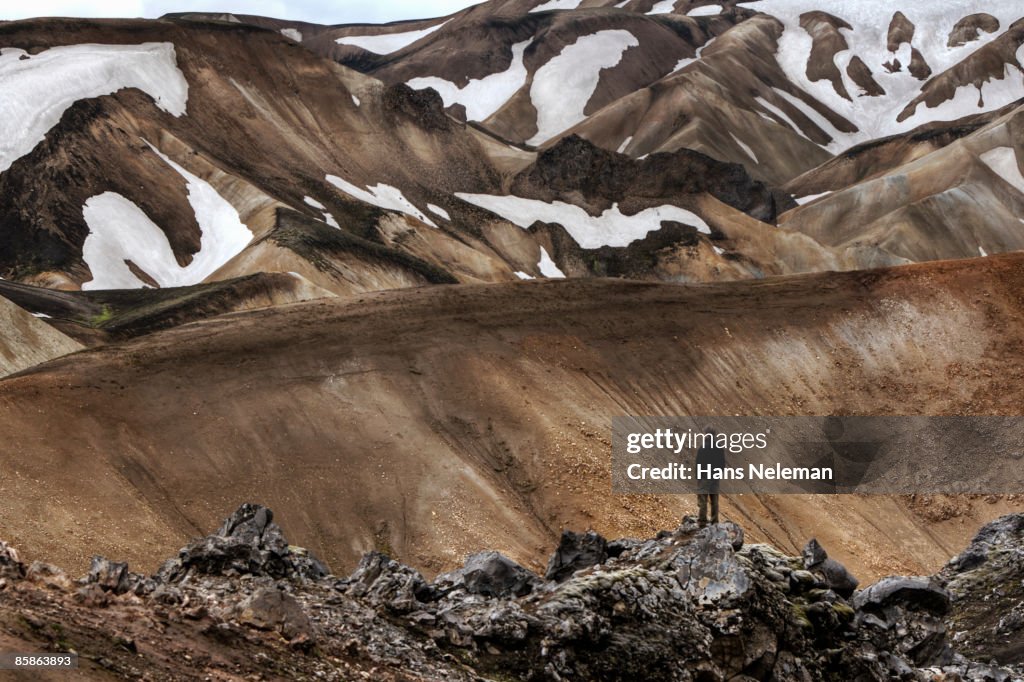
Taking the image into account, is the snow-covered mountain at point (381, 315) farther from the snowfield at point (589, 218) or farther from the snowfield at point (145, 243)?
the snowfield at point (589, 218)

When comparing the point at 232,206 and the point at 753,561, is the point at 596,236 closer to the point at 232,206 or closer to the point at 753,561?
the point at 232,206

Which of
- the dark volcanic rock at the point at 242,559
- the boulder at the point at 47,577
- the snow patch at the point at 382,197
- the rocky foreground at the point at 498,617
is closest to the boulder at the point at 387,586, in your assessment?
the rocky foreground at the point at 498,617

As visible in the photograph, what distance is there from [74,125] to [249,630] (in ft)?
262

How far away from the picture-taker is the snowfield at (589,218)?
367 feet

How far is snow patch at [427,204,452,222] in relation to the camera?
106875mm

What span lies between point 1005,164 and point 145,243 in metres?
112

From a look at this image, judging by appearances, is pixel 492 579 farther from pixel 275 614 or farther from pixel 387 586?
pixel 275 614

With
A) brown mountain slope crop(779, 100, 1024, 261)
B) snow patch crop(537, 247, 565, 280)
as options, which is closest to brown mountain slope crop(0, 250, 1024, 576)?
snow patch crop(537, 247, 565, 280)

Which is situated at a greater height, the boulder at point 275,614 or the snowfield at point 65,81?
the snowfield at point 65,81

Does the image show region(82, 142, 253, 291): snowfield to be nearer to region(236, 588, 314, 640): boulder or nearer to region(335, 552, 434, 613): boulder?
region(335, 552, 434, 613): boulder

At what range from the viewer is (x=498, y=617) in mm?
19641

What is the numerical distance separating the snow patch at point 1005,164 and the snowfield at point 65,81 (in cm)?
9954

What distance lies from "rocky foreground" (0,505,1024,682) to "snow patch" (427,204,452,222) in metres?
83.8

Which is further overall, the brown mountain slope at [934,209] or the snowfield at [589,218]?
the brown mountain slope at [934,209]
